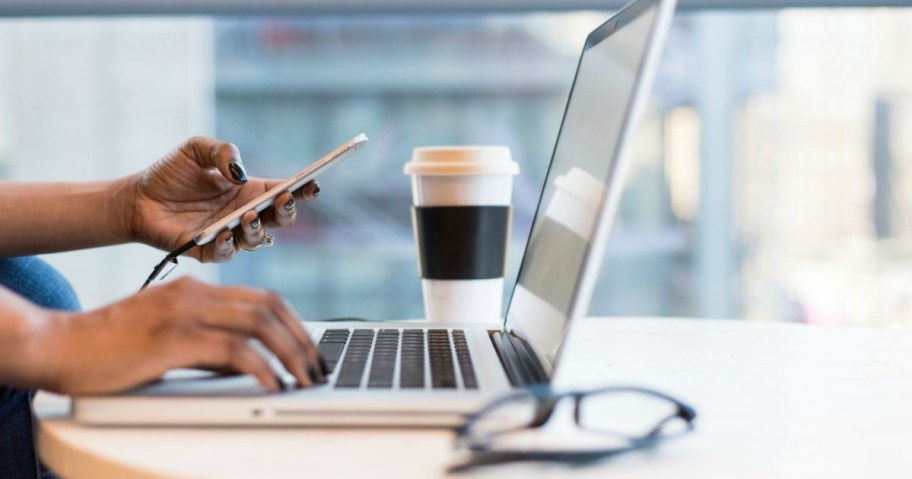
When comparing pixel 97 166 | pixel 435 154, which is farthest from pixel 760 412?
pixel 97 166

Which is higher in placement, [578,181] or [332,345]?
[578,181]

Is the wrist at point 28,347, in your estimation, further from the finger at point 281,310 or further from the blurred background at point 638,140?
the blurred background at point 638,140

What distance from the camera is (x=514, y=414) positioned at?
1.54 feet

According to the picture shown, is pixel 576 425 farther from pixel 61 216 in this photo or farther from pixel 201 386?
pixel 61 216

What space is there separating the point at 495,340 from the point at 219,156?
1.18ft

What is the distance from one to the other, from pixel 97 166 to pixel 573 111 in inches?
66.2

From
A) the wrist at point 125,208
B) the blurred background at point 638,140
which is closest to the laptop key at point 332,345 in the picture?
the wrist at point 125,208

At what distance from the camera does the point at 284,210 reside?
92cm

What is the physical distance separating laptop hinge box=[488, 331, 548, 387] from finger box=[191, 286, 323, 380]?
120 millimetres

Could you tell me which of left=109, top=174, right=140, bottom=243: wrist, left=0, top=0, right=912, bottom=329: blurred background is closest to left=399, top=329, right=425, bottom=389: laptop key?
left=109, top=174, right=140, bottom=243: wrist

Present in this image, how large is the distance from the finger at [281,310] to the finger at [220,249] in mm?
401

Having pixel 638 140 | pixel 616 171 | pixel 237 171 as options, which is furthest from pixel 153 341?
pixel 638 140

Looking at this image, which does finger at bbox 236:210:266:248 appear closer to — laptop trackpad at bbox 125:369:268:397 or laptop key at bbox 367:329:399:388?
laptop key at bbox 367:329:399:388

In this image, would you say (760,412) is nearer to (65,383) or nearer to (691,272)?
(65,383)
